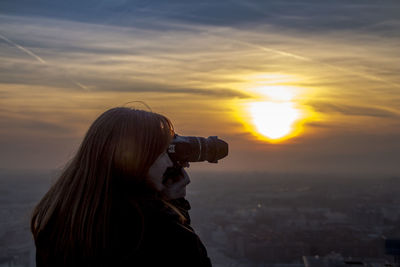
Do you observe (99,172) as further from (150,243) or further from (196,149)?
(196,149)

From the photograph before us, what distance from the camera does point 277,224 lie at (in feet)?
31.9

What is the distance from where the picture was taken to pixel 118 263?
31.7 inches

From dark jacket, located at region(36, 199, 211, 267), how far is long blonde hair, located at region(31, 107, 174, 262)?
0.03 m

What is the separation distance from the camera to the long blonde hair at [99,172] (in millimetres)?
834

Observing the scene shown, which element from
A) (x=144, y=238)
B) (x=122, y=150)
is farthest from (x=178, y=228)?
(x=122, y=150)

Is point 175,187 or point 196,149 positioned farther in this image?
point 196,149

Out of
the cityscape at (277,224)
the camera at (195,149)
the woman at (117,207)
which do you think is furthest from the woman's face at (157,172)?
the cityscape at (277,224)

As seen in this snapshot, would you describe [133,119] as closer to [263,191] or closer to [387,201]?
[387,201]

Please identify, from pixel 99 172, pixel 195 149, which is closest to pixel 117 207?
pixel 99 172

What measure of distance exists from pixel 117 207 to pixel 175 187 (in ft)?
0.54

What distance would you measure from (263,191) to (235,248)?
32.7 ft

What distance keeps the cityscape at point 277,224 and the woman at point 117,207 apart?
2.84 m

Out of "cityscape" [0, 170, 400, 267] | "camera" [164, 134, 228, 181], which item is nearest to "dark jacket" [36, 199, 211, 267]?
"camera" [164, 134, 228, 181]

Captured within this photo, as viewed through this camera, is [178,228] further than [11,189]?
No
